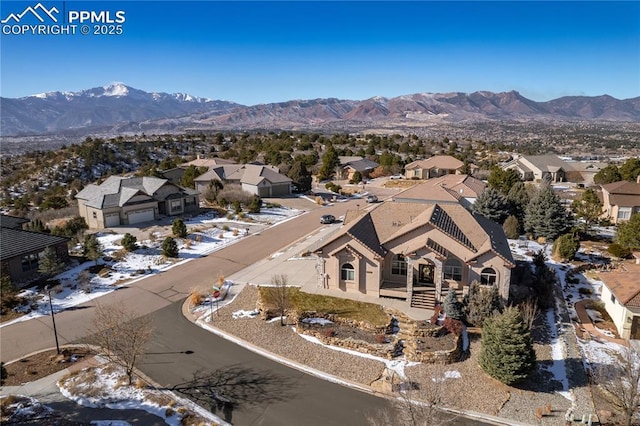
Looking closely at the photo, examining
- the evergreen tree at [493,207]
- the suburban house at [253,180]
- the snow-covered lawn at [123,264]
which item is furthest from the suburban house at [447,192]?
the suburban house at [253,180]

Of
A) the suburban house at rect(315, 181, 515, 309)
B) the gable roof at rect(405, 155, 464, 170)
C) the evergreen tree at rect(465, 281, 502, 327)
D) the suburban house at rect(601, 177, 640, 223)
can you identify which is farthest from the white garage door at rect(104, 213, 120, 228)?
the suburban house at rect(601, 177, 640, 223)

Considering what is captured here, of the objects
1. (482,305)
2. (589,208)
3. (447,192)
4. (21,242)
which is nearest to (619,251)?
(589,208)

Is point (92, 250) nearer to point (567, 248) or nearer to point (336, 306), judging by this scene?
point (336, 306)

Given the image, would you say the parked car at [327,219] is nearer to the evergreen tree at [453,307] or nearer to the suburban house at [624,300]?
the evergreen tree at [453,307]

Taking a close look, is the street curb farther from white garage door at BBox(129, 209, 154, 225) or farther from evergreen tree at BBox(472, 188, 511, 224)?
evergreen tree at BBox(472, 188, 511, 224)

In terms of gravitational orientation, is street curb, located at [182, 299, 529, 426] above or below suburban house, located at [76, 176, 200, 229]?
below

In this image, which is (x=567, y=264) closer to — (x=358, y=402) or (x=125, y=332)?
(x=358, y=402)

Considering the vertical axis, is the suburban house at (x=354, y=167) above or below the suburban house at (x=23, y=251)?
above
